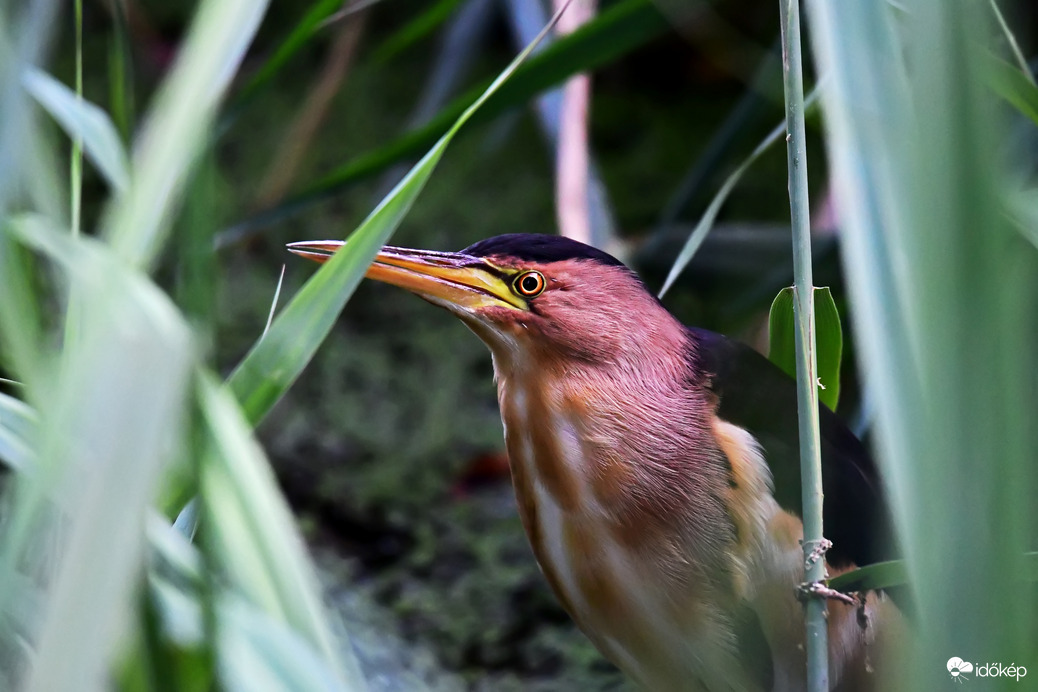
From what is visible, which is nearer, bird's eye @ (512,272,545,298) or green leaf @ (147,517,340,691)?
green leaf @ (147,517,340,691)

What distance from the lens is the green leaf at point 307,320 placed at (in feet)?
1.67

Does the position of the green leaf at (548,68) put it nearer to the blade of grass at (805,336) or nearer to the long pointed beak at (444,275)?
the long pointed beak at (444,275)

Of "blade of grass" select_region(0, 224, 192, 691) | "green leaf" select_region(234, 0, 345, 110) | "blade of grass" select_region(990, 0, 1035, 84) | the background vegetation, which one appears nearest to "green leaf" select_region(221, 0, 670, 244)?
the background vegetation

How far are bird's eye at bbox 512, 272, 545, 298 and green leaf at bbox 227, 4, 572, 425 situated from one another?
1.01ft

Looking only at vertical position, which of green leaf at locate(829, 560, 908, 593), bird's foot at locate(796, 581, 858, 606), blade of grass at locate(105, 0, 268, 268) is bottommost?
bird's foot at locate(796, 581, 858, 606)

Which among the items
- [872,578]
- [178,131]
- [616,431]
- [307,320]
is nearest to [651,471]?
[616,431]

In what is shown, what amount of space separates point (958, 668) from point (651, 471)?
49 centimetres

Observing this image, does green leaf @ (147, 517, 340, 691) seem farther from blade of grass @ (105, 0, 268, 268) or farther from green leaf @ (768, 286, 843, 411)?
green leaf @ (768, 286, 843, 411)

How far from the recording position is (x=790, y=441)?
89cm

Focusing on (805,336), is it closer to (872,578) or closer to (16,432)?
(872,578)

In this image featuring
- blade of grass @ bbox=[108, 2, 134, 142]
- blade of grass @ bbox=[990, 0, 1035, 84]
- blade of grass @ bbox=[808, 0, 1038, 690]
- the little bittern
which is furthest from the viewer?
the little bittern

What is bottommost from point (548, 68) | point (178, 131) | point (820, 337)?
point (820, 337)

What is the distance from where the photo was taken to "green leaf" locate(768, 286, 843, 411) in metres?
0.72

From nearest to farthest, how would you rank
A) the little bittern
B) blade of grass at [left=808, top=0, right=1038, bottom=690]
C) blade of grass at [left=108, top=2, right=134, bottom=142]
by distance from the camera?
1. blade of grass at [left=808, top=0, right=1038, bottom=690]
2. blade of grass at [left=108, top=2, right=134, bottom=142]
3. the little bittern
